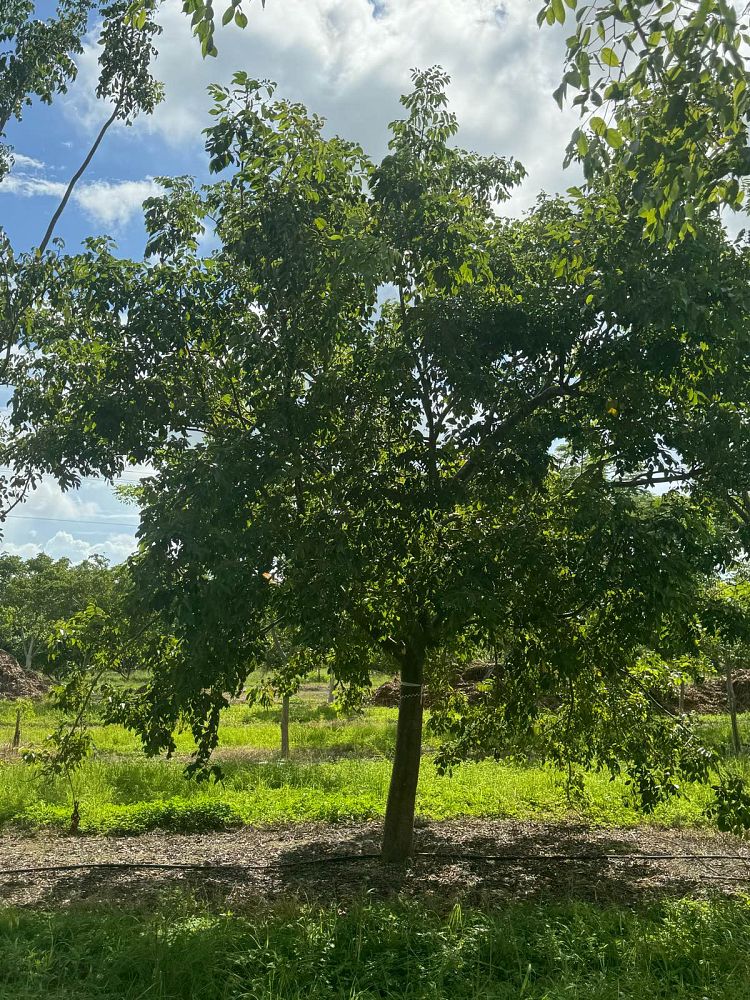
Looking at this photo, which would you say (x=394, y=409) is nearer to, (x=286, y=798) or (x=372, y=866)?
(x=372, y=866)

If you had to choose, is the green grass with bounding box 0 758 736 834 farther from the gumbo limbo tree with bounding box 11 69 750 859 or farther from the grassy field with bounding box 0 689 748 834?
the gumbo limbo tree with bounding box 11 69 750 859

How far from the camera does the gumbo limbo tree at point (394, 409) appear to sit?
5746mm

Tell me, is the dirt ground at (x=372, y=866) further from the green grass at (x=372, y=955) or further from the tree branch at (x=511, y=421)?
the tree branch at (x=511, y=421)

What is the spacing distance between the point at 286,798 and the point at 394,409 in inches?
288

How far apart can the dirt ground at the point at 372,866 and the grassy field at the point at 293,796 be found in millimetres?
498

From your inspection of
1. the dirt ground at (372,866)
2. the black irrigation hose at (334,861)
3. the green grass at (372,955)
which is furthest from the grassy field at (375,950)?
the black irrigation hose at (334,861)

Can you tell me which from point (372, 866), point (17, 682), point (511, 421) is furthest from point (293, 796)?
point (17, 682)

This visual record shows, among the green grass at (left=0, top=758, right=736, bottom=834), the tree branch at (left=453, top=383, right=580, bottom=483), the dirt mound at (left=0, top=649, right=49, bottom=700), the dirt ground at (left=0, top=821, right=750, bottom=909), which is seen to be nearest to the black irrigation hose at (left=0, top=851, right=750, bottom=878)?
the dirt ground at (left=0, top=821, right=750, bottom=909)

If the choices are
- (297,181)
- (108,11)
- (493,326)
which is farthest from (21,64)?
(493,326)

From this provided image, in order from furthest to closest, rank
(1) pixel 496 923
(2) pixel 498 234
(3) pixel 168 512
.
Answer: (2) pixel 498 234 < (1) pixel 496 923 < (3) pixel 168 512

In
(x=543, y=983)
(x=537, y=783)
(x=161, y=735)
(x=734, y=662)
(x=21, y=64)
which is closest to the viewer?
(x=543, y=983)

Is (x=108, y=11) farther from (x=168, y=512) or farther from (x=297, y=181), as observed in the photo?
(x=168, y=512)

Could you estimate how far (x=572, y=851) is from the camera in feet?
29.9

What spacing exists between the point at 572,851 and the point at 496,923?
146 inches
